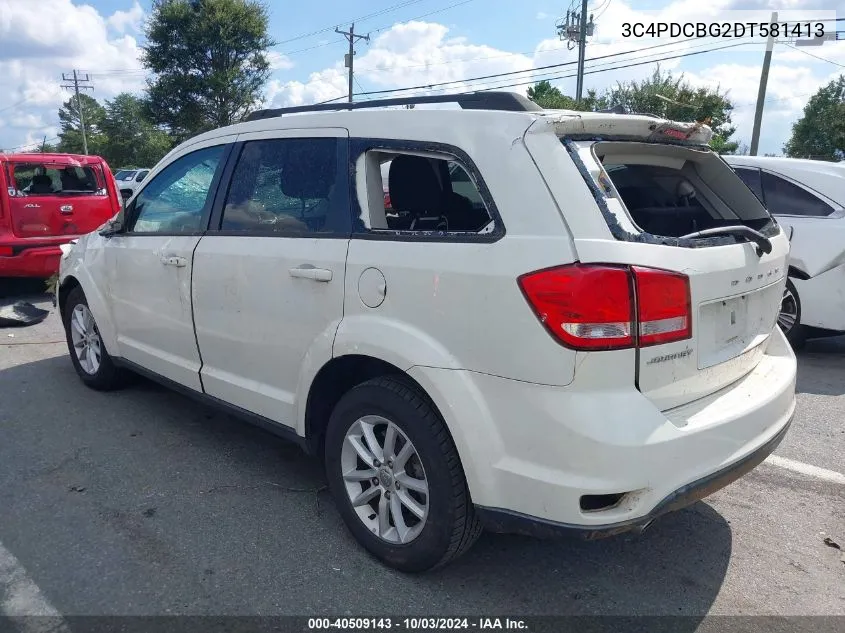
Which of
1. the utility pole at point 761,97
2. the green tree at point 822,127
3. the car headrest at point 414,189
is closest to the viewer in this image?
the car headrest at point 414,189

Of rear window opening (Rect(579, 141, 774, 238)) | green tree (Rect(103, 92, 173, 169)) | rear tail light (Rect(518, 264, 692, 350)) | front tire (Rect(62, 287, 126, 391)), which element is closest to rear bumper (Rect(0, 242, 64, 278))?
front tire (Rect(62, 287, 126, 391))

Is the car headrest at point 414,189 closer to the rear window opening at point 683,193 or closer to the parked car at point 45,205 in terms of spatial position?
the rear window opening at point 683,193

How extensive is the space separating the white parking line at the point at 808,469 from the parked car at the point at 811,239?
2165 mm

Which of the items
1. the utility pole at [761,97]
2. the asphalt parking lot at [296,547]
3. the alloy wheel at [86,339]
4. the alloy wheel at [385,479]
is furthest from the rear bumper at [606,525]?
the utility pole at [761,97]

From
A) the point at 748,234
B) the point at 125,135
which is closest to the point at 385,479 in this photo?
the point at 748,234

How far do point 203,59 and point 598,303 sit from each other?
103 feet

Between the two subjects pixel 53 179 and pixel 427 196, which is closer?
pixel 427 196

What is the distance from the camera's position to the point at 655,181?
3.29 metres

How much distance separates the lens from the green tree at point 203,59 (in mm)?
29172

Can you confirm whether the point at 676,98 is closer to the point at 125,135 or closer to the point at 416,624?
the point at 416,624

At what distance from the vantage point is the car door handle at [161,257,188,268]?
3.75 metres

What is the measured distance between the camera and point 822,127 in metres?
37.0

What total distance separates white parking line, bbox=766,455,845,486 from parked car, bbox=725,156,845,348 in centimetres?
216

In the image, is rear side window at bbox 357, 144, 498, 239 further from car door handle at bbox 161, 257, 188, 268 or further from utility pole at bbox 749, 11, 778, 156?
utility pole at bbox 749, 11, 778, 156
